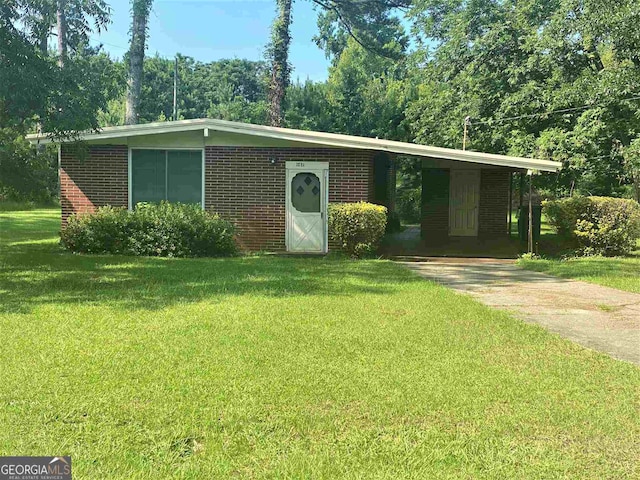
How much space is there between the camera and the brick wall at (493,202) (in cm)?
1786

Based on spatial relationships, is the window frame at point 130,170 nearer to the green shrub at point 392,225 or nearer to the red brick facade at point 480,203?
the red brick facade at point 480,203

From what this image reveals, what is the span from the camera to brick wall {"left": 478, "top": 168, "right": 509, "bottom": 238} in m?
17.9

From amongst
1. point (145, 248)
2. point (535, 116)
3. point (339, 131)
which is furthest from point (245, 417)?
point (339, 131)

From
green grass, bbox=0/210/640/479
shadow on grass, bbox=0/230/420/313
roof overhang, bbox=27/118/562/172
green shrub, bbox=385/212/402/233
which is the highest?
roof overhang, bbox=27/118/562/172

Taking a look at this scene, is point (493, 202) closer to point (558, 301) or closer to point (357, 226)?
point (357, 226)

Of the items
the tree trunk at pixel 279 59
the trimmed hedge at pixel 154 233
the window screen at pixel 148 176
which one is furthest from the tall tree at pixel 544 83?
the window screen at pixel 148 176

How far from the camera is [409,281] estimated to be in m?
9.12

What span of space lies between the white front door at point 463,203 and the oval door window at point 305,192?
6.62 metres

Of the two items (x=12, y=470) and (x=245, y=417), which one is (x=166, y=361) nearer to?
(x=245, y=417)

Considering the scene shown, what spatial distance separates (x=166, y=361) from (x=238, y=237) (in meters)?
8.44

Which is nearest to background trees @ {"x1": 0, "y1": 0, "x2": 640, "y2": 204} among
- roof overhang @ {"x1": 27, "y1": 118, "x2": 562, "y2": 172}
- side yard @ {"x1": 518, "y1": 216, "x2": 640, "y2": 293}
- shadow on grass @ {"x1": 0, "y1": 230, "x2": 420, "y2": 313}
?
roof overhang @ {"x1": 27, "y1": 118, "x2": 562, "y2": 172}

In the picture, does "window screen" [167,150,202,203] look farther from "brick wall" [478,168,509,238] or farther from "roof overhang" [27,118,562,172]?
"brick wall" [478,168,509,238]

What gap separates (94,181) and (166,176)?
154 cm

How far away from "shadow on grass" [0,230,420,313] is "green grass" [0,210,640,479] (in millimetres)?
134
